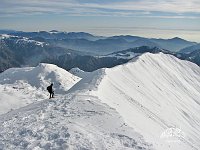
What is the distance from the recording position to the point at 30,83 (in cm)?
8112

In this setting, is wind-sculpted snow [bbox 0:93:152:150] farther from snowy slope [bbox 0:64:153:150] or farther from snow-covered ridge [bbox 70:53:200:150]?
snow-covered ridge [bbox 70:53:200:150]

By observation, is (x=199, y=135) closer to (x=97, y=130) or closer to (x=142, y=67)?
(x=142, y=67)

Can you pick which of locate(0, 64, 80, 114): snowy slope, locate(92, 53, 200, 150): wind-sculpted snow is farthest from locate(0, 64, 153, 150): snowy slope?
locate(0, 64, 80, 114): snowy slope

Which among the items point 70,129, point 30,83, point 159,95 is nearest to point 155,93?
point 159,95

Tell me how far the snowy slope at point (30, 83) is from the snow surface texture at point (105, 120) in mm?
16060

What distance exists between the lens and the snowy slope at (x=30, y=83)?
62.4m

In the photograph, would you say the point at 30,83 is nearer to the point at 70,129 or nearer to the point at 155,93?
the point at 155,93

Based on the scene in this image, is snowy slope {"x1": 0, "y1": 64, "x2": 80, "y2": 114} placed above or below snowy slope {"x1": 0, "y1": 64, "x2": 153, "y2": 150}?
below

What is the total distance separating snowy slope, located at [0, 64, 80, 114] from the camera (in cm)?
6243

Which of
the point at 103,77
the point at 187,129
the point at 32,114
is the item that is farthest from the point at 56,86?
the point at 32,114

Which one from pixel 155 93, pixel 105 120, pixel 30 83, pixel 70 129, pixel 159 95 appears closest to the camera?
pixel 70 129

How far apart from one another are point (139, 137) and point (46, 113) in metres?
8.47

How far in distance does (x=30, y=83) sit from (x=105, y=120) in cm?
5507

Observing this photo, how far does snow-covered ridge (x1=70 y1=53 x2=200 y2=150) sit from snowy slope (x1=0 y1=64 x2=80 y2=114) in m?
11.6
